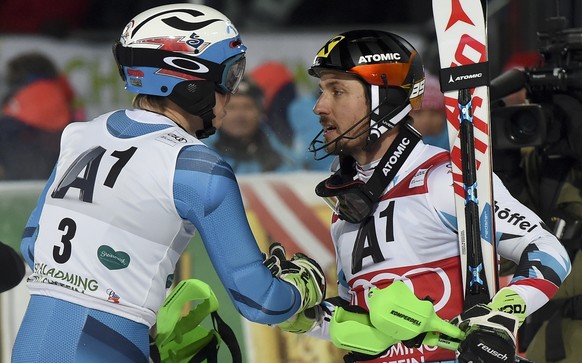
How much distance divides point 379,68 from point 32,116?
3287 millimetres

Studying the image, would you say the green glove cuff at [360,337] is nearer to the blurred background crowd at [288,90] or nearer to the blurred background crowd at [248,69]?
the blurred background crowd at [288,90]

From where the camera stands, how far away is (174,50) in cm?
340

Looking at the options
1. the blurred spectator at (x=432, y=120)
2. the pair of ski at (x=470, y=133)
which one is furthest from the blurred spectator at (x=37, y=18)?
the pair of ski at (x=470, y=133)

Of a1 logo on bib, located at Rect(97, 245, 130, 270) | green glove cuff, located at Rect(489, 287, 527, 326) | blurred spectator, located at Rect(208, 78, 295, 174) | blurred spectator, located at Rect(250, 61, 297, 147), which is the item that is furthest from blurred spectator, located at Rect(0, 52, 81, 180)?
green glove cuff, located at Rect(489, 287, 527, 326)

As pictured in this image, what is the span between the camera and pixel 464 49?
140 inches

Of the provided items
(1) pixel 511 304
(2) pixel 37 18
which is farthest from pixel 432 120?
(1) pixel 511 304

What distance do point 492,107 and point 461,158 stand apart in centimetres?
124

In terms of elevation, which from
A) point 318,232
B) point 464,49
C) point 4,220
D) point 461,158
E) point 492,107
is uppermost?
point 464,49

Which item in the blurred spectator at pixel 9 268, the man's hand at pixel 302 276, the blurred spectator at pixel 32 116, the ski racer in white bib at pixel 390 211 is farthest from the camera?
the blurred spectator at pixel 32 116

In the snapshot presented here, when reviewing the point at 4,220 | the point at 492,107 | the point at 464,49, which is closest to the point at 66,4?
the point at 4,220

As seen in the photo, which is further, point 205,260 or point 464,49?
point 205,260

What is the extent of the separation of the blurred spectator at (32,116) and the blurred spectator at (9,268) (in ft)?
6.86

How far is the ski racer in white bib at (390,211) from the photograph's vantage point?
11.0 feet

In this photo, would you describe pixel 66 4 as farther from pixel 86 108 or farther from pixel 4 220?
pixel 4 220
